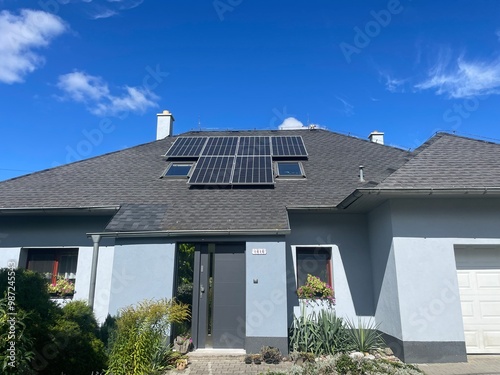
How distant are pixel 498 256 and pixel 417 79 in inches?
229

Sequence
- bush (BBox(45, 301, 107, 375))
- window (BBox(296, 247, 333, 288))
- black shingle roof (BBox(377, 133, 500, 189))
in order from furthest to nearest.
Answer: window (BBox(296, 247, 333, 288))
black shingle roof (BBox(377, 133, 500, 189))
bush (BBox(45, 301, 107, 375))

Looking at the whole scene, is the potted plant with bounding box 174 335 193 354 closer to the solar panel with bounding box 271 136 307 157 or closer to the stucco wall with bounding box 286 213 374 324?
the stucco wall with bounding box 286 213 374 324

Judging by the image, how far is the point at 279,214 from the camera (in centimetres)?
890

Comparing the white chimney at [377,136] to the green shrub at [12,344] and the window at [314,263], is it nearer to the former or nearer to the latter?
the window at [314,263]


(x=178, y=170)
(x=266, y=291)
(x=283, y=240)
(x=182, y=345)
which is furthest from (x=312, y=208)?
(x=178, y=170)

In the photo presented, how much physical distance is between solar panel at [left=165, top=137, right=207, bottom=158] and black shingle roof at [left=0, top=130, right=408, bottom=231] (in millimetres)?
591

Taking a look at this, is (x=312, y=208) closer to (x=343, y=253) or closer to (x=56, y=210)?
(x=343, y=253)

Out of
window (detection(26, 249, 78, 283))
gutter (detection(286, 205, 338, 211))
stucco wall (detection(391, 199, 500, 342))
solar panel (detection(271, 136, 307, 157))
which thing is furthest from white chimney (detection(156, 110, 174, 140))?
stucco wall (detection(391, 199, 500, 342))

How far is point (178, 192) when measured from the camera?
10.3 metres

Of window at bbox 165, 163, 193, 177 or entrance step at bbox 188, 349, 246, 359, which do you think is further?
window at bbox 165, 163, 193, 177

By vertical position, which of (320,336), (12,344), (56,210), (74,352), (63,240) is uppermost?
(56,210)

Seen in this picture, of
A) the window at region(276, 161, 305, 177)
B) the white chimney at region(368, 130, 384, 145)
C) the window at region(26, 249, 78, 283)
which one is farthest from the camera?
the white chimney at region(368, 130, 384, 145)

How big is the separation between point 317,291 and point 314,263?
2.75 feet

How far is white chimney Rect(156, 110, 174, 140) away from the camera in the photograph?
51.4 ft
